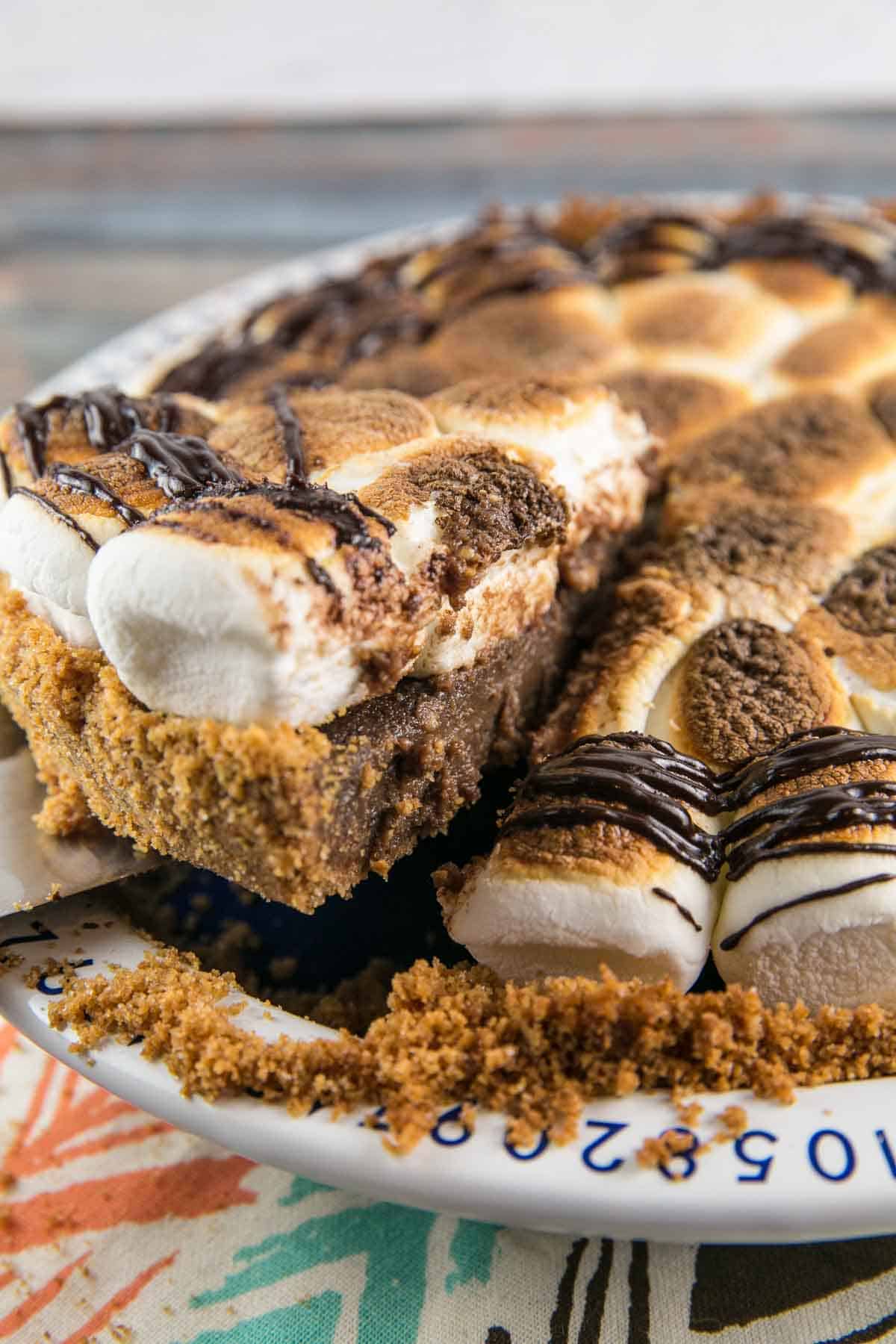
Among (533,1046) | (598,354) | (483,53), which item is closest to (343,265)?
(598,354)

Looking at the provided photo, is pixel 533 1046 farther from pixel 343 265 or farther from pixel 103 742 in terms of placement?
pixel 343 265

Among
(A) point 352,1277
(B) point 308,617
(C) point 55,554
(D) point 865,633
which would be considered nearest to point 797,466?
(D) point 865,633

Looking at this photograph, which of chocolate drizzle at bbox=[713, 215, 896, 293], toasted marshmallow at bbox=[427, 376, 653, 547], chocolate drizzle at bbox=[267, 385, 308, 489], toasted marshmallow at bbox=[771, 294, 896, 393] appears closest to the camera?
chocolate drizzle at bbox=[267, 385, 308, 489]

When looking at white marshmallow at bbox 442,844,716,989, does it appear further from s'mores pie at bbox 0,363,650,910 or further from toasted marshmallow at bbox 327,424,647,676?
toasted marshmallow at bbox 327,424,647,676

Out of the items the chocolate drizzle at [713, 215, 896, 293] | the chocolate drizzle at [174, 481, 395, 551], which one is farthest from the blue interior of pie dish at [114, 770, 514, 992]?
the chocolate drizzle at [713, 215, 896, 293]

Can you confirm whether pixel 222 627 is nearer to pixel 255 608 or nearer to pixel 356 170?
pixel 255 608

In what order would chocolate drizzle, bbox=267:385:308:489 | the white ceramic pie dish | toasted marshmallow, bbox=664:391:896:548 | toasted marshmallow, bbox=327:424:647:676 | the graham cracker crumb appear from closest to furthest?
the white ceramic pie dish < the graham cracker crumb < toasted marshmallow, bbox=327:424:647:676 < chocolate drizzle, bbox=267:385:308:489 < toasted marshmallow, bbox=664:391:896:548
